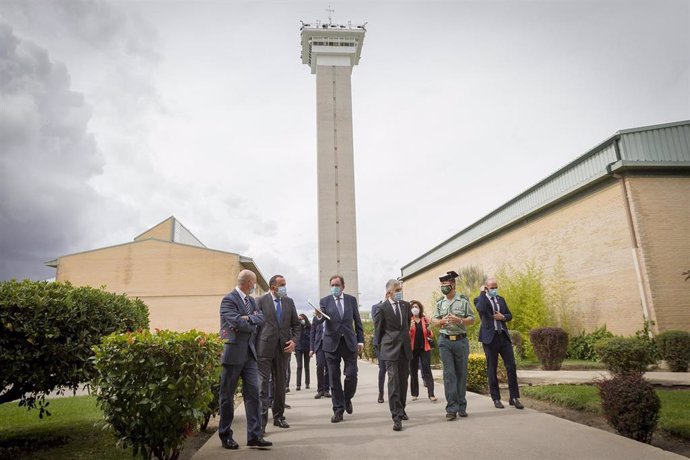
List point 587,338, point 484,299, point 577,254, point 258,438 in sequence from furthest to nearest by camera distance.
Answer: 1. point 577,254
2. point 587,338
3. point 484,299
4. point 258,438

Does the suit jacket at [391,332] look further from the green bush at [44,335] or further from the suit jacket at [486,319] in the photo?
the green bush at [44,335]

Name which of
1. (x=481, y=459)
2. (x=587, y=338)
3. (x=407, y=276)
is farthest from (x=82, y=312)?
(x=407, y=276)

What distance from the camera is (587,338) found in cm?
1578

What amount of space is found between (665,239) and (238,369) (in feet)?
49.0

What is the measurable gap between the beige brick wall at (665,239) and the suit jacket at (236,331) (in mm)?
13720

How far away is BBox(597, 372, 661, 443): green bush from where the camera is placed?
4875mm

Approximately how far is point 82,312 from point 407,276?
4074 cm

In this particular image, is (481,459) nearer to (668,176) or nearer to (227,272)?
(668,176)

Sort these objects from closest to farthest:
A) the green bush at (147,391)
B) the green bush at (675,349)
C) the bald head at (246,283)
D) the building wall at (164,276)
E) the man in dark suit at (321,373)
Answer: the green bush at (147,391) < the bald head at (246,283) < the man in dark suit at (321,373) < the green bush at (675,349) < the building wall at (164,276)

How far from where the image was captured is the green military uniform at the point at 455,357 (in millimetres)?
6199

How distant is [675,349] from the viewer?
12250mm

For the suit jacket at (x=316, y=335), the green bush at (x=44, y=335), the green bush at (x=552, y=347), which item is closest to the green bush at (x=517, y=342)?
the green bush at (x=552, y=347)

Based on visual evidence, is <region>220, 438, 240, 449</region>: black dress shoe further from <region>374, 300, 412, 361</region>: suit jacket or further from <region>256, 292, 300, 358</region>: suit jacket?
<region>374, 300, 412, 361</region>: suit jacket

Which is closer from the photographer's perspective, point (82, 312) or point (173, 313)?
point (82, 312)
